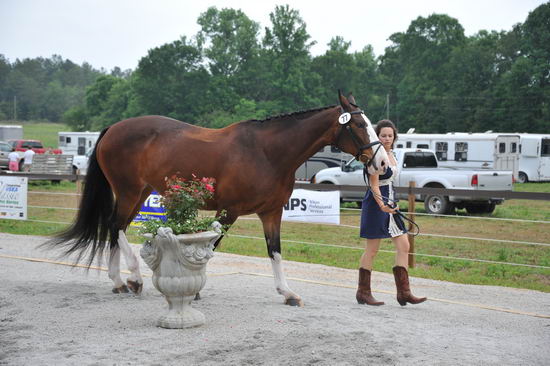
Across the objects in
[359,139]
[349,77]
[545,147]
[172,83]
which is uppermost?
[349,77]

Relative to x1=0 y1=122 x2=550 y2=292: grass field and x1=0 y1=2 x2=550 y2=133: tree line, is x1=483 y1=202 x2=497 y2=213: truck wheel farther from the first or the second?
x1=0 y1=2 x2=550 y2=133: tree line

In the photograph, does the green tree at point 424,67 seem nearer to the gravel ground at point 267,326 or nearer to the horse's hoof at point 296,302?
the gravel ground at point 267,326

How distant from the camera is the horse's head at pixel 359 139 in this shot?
17.7 ft

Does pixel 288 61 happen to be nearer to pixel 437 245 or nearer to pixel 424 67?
pixel 424 67

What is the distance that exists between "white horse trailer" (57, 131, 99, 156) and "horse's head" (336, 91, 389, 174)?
3234 centimetres

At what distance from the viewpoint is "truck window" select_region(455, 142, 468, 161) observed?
26812 millimetres

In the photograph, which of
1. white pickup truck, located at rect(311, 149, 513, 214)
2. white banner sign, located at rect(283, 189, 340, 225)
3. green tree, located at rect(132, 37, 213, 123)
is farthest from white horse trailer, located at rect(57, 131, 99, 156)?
white banner sign, located at rect(283, 189, 340, 225)

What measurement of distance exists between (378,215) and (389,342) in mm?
1657

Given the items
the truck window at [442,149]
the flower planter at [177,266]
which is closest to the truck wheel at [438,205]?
the flower planter at [177,266]

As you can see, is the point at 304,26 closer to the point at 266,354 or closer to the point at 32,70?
the point at 266,354

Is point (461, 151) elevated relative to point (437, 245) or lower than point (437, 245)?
elevated

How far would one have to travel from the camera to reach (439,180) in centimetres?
1581

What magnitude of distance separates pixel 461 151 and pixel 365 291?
2250 cm

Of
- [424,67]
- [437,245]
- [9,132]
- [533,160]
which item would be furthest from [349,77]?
[437,245]
